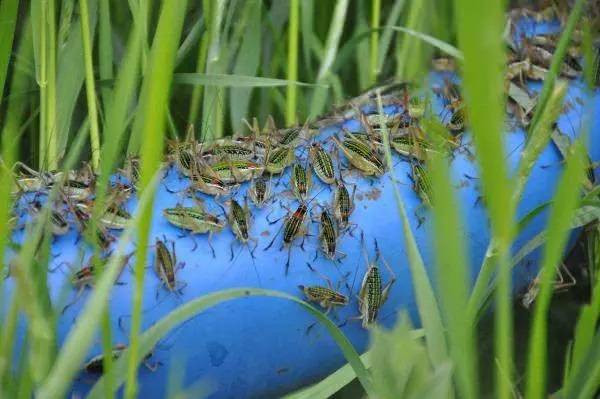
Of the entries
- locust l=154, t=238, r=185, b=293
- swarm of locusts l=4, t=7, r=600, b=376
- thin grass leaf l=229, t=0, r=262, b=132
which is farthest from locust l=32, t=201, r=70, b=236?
thin grass leaf l=229, t=0, r=262, b=132

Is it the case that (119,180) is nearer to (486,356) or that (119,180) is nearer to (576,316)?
(486,356)

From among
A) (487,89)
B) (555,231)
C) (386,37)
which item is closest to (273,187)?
(386,37)

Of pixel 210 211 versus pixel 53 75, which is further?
pixel 53 75

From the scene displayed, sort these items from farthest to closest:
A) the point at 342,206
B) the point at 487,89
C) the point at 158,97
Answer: the point at 342,206 < the point at 158,97 < the point at 487,89

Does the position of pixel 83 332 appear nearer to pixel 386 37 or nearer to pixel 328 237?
pixel 328 237

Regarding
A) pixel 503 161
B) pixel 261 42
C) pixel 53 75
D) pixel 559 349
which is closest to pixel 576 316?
pixel 559 349

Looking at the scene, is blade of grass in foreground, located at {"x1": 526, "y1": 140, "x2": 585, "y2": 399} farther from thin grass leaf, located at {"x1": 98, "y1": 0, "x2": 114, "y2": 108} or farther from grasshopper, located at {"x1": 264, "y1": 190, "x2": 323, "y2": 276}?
thin grass leaf, located at {"x1": 98, "y1": 0, "x2": 114, "y2": 108}
